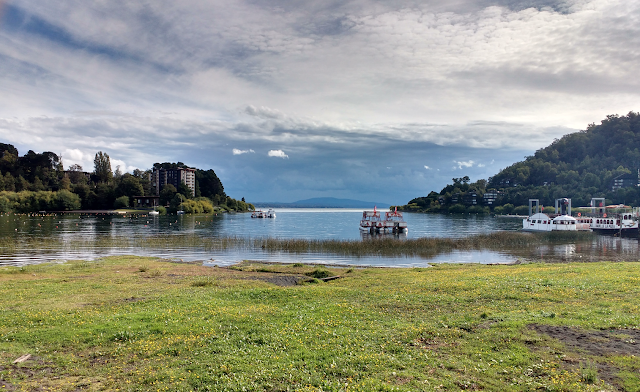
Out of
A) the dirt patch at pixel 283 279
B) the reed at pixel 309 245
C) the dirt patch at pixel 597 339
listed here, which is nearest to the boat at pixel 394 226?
the reed at pixel 309 245

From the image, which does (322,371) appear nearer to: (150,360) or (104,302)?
(150,360)

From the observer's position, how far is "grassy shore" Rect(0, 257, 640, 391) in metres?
9.71

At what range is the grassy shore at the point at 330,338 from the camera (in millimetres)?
9711

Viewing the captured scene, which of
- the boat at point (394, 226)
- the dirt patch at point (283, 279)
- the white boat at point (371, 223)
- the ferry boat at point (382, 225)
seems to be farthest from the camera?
the white boat at point (371, 223)

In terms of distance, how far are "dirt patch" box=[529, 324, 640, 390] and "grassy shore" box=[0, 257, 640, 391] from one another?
0.17 ft

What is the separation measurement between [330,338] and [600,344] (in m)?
8.03

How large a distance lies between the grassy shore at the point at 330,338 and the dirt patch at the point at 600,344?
0.17 ft

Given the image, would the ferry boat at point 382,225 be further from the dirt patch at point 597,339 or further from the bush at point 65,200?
the bush at point 65,200

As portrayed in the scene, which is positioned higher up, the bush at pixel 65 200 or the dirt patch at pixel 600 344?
the bush at pixel 65 200

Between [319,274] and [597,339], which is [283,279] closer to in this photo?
[319,274]

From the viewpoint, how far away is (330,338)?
41.6 feet

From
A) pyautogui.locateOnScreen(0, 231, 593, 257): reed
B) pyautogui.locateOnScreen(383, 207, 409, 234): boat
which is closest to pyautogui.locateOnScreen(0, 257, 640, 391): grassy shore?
pyautogui.locateOnScreen(0, 231, 593, 257): reed

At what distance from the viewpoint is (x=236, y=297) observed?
66.3 ft

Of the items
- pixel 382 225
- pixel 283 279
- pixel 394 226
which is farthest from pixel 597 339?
pixel 382 225
